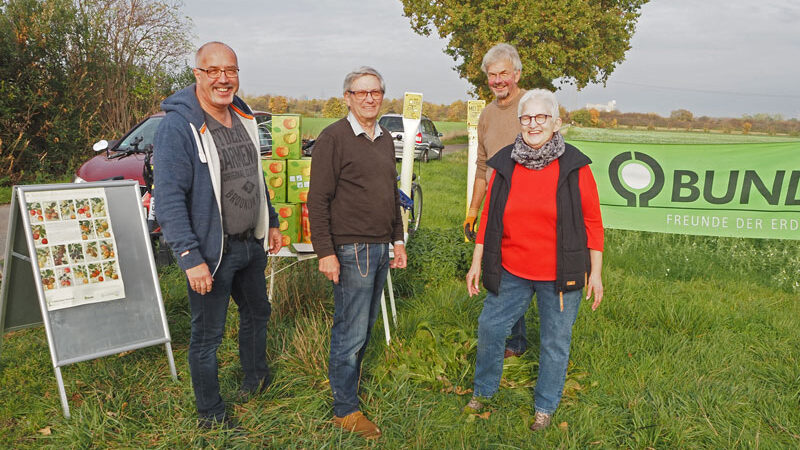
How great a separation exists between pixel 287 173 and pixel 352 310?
4.60 ft

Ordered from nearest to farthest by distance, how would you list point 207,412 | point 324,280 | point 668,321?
point 207,412, point 668,321, point 324,280

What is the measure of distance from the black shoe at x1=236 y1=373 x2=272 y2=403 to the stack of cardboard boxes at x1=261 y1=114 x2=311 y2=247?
975 mm

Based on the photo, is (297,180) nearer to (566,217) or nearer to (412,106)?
(412,106)

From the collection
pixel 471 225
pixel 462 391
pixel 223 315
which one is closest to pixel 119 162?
pixel 223 315

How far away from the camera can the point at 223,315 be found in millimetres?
2934

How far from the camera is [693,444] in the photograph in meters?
2.96

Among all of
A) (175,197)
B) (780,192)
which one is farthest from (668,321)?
(175,197)

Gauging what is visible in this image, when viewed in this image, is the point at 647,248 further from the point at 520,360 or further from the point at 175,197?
the point at 175,197

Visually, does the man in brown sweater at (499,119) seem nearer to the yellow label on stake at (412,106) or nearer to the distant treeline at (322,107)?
the yellow label on stake at (412,106)

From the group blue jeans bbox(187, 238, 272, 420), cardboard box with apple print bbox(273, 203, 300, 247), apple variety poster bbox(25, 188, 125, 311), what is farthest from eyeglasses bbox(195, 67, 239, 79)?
apple variety poster bbox(25, 188, 125, 311)

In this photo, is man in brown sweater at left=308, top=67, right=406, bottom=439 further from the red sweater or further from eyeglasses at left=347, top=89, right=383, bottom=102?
the red sweater

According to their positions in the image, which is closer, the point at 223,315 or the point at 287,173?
the point at 223,315

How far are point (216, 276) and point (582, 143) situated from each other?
442 centimetres

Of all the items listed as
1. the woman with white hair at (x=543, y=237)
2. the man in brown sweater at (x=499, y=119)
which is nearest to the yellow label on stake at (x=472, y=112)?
the man in brown sweater at (x=499, y=119)
